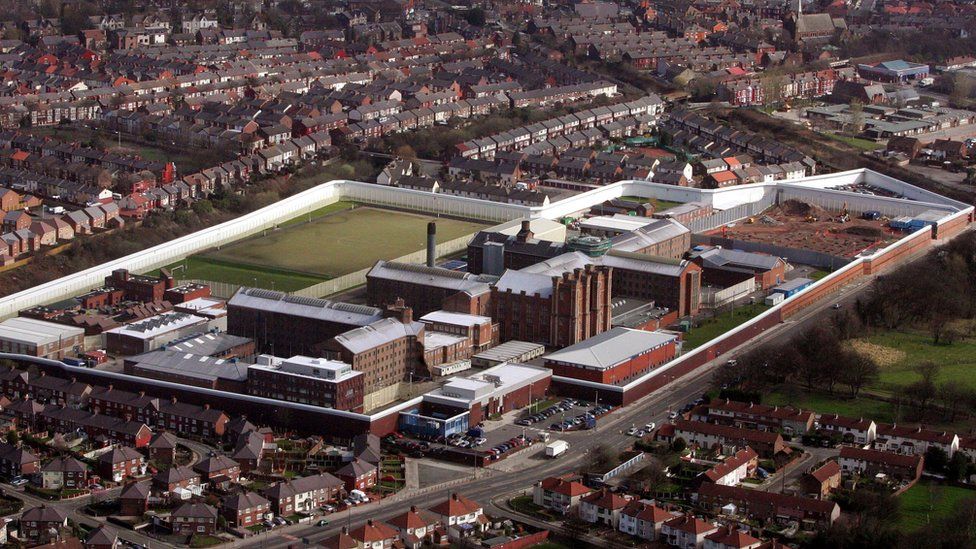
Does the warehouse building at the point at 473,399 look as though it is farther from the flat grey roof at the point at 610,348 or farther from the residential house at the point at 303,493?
the residential house at the point at 303,493

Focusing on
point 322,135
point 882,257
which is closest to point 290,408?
point 882,257

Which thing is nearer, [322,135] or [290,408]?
[290,408]

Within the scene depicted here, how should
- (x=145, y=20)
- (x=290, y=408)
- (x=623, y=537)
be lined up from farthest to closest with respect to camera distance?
(x=145, y=20), (x=290, y=408), (x=623, y=537)

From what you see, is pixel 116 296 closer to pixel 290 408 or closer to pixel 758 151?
pixel 290 408

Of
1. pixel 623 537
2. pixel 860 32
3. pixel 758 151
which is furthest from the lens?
pixel 860 32
